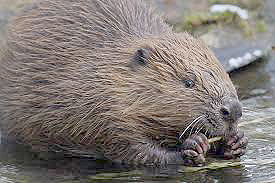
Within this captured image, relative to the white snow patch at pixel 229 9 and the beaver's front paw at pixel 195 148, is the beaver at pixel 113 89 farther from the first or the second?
the white snow patch at pixel 229 9

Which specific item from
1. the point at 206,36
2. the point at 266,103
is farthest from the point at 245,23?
the point at 266,103

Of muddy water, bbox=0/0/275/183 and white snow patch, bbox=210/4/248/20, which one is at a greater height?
white snow patch, bbox=210/4/248/20

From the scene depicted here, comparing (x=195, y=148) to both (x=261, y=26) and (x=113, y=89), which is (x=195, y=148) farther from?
(x=261, y=26)

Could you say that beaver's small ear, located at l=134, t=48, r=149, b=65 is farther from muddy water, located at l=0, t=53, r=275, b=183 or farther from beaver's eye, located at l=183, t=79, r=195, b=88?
muddy water, located at l=0, t=53, r=275, b=183

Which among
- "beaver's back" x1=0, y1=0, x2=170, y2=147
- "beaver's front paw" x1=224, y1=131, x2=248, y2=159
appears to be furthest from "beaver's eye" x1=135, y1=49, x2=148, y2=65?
"beaver's front paw" x1=224, y1=131, x2=248, y2=159

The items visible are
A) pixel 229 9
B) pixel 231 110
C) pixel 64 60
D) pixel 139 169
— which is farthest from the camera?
pixel 229 9

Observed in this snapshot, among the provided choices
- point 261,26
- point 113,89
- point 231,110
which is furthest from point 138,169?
point 261,26
